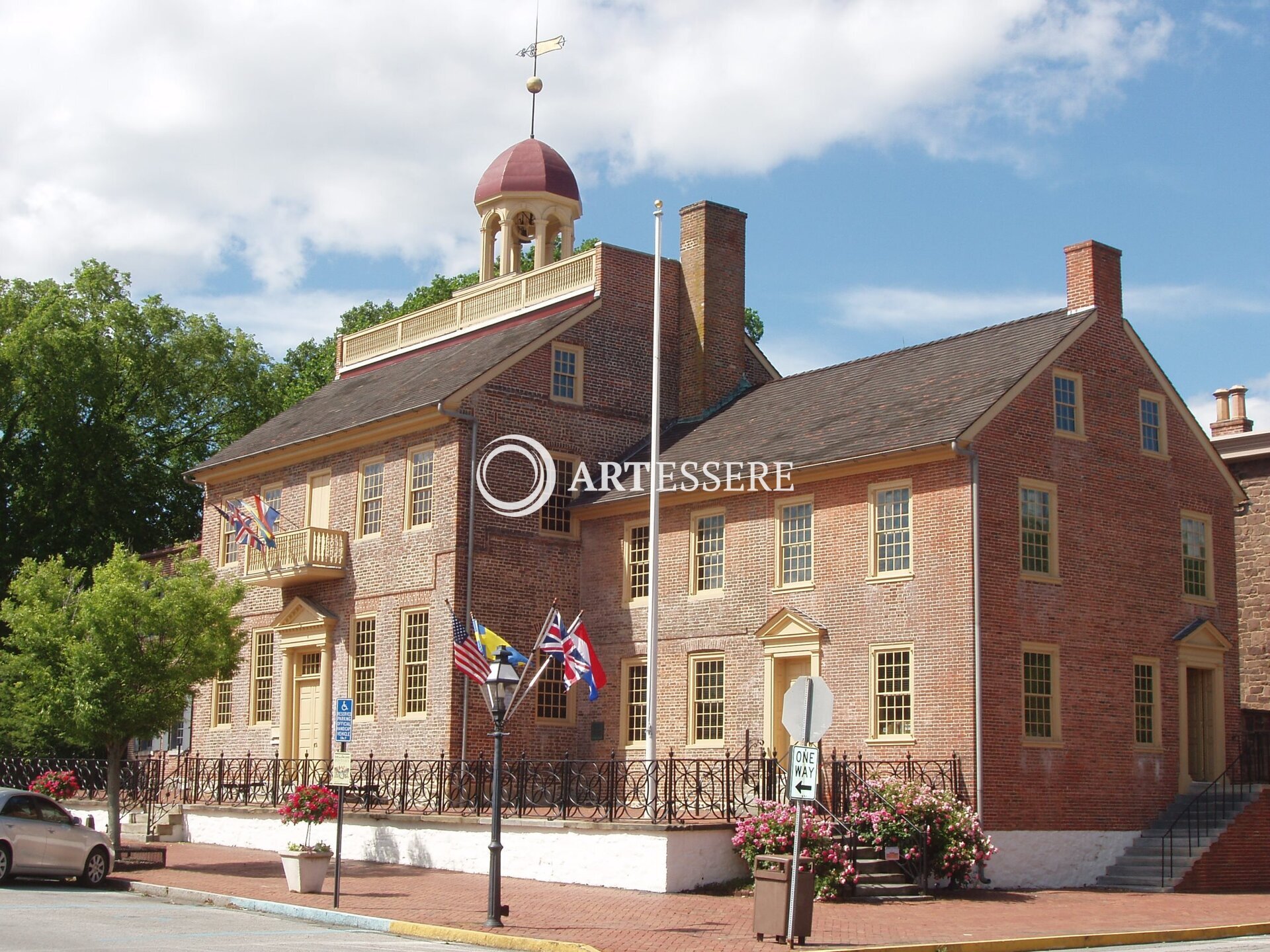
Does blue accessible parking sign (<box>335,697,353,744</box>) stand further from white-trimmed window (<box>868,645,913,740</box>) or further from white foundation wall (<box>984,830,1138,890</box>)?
white foundation wall (<box>984,830,1138,890</box>)

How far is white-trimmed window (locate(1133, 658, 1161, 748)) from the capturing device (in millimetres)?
26984

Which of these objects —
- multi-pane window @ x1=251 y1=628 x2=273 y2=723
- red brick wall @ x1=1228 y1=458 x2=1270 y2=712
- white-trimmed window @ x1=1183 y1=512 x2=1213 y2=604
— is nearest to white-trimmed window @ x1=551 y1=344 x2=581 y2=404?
multi-pane window @ x1=251 y1=628 x2=273 y2=723

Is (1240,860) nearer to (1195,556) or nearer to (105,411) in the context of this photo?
(1195,556)

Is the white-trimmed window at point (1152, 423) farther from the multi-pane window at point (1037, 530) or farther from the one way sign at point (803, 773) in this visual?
the one way sign at point (803, 773)

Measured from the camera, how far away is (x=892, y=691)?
2548 centimetres

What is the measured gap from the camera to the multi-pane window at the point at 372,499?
32.7m

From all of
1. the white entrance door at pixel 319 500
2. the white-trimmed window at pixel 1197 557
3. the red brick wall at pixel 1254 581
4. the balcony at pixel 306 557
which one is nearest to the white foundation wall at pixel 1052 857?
the white-trimmed window at pixel 1197 557

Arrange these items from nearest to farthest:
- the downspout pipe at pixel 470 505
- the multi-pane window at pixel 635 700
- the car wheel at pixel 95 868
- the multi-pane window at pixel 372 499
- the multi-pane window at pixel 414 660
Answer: the car wheel at pixel 95 868, the downspout pipe at pixel 470 505, the multi-pane window at pixel 635 700, the multi-pane window at pixel 414 660, the multi-pane window at pixel 372 499

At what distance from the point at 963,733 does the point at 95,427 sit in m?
33.8

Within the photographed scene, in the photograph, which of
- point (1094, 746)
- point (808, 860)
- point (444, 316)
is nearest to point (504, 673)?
point (808, 860)

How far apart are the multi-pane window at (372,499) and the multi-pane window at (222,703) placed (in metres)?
6.58

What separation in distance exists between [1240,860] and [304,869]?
15546 millimetres

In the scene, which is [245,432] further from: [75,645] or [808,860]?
[808,860]

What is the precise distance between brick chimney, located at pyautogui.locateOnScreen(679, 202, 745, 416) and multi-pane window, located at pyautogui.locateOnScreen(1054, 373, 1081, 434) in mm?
8929
